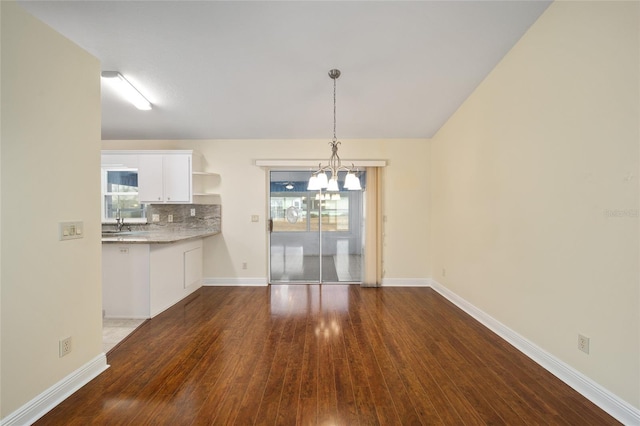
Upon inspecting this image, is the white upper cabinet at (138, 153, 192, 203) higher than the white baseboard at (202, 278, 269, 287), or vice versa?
the white upper cabinet at (138, 153, 192, 203)

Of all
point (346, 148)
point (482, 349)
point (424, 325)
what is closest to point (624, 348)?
point (482, 349)

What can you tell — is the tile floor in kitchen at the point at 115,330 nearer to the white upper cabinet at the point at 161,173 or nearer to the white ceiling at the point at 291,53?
the white upper cabinet at the point at 161,173

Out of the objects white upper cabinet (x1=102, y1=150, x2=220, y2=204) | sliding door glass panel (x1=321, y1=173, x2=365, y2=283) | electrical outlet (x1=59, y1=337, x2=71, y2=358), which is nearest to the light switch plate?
electrical outlet (x1=59, y1=337, x2=71, y2=358)

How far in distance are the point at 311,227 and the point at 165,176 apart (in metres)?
2.52

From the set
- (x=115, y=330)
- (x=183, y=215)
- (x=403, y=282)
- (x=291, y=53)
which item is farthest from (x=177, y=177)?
(x=403, y=282)

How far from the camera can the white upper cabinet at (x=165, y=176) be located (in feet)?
13.4

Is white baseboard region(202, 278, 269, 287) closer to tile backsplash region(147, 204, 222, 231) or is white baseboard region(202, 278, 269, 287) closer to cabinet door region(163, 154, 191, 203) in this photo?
tile backsplash region(147, 204, 222, 231)

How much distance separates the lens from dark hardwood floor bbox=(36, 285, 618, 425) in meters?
1.70

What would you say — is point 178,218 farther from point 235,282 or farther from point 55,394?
point 55,394

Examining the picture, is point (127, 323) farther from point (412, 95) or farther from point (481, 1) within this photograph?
point (481, 1)

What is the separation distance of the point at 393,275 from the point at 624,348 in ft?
9.68

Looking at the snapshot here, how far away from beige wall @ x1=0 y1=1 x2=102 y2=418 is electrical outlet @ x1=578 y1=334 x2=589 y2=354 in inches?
149

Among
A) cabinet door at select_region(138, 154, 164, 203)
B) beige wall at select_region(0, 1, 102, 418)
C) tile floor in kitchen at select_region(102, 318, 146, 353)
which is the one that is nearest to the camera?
beige wall at select_region(0, 1, 102, 418)

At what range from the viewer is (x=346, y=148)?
4.46m
